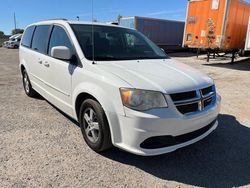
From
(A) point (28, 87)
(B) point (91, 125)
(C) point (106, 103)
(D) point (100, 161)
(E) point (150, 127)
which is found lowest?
(D) point (100, 161)

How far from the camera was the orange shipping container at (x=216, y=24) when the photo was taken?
1274 centimetres

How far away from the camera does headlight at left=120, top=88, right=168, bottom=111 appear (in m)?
2.97

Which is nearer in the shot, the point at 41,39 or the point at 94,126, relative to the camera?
the point at 94,126

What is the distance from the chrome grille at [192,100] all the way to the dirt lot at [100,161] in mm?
745

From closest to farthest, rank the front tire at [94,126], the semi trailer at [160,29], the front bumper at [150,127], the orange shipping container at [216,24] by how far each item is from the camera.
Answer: the front bumper at [150,127] → the front tire at [94,126] → the orange shipping container at [216,24] → the semi trailer at [160,29]

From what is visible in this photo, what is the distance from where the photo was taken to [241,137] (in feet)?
14.0

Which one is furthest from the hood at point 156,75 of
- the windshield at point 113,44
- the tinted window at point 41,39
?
Answer: the tinted window at point 41,39

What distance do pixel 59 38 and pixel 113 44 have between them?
95cm

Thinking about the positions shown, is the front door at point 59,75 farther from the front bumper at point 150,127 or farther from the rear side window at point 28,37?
the rear side window at point 28,37

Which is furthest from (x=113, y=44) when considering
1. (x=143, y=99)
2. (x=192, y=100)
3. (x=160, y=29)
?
(x=160, y=29)

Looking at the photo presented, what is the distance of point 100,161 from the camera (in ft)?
11.2

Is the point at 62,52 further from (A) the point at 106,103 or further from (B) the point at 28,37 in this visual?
(B) the point at 28,37

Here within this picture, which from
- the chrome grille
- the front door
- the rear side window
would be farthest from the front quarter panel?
the rear side window

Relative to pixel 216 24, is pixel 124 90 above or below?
below
